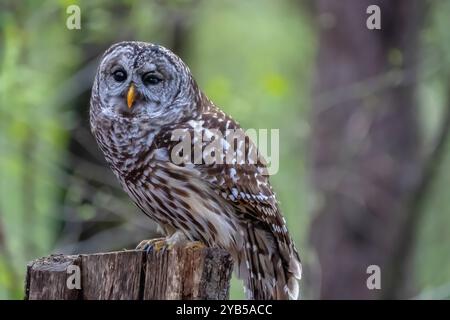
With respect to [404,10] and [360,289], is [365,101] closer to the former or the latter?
[404,10]

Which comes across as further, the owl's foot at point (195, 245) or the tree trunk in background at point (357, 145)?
the tree trunk in background at point (357, 145)

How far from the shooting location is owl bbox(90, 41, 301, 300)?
17.2ft

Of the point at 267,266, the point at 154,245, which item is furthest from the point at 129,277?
the point at 267,266

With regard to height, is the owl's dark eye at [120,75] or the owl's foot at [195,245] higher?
the owl's dark eye at [120,75]

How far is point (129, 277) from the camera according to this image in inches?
159

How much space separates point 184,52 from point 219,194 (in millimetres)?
5711

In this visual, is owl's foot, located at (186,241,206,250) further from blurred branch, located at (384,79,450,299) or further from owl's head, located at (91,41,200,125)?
blurred branch, located at (384,79,450,299)

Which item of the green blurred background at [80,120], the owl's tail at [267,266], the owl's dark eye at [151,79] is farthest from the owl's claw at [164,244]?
the green blurred background at [80,120]

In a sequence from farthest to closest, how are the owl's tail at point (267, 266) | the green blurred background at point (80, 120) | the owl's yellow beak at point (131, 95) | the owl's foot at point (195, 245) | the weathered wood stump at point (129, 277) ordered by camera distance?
the green blurred background at point (80, 120) → the owl's tail at point (267, 266) → the owl's yellow beak at point (131, 95) → the owl's foot at point (195, 245) → the weathered wood stump at point (129, 277)

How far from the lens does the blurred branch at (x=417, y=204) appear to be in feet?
24.7

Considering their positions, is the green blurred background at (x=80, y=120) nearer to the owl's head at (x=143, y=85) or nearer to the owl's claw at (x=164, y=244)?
the owl's head at (x=143, y=85)

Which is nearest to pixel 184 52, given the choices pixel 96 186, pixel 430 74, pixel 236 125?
pixel 96 186

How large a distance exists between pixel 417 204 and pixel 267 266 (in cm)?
256

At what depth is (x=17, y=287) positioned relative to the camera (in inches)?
300
